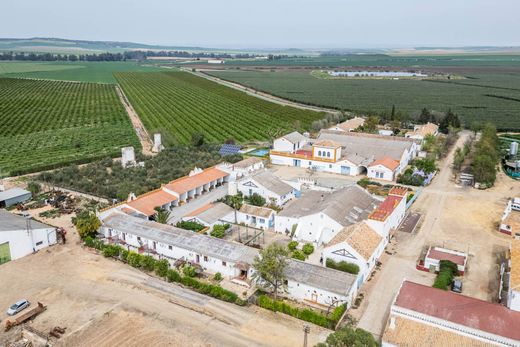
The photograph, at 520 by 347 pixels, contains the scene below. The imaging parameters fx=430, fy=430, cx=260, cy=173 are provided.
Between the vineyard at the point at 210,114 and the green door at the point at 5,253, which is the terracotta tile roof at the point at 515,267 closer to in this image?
the green door at the point at 5,253

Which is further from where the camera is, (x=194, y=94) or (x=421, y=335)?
(x=194, y=94)

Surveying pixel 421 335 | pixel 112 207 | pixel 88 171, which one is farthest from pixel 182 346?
pixel 88 171

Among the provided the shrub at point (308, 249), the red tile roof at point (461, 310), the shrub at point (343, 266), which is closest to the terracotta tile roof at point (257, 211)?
the shrub at point (308, 249)

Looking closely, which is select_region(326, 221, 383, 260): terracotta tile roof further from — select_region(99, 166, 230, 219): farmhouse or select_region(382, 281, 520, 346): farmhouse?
select_region(99, 166, 230, 219): farmhouse

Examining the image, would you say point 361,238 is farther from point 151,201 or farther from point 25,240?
point 25,240

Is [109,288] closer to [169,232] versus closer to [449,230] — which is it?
[169,232]

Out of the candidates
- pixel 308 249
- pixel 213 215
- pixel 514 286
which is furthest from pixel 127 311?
pixel 514 286
